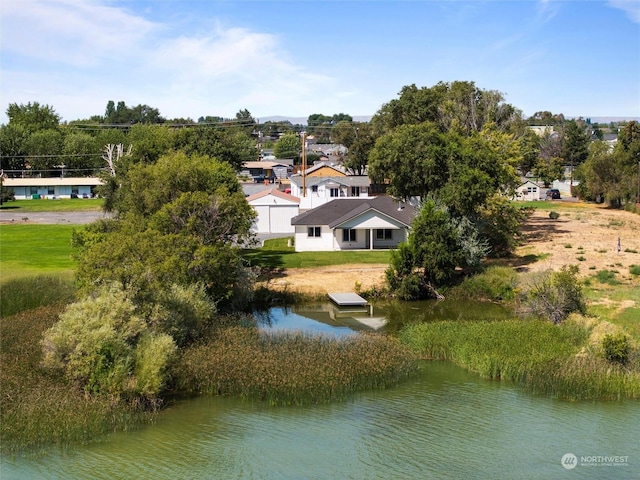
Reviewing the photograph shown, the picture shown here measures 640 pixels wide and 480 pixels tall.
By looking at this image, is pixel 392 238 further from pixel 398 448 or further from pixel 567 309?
pixel 398 448

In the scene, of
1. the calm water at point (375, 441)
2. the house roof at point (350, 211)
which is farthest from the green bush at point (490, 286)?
the calm water at point (375, 441)

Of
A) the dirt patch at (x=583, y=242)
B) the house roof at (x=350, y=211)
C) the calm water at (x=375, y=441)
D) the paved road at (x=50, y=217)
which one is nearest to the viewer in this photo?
the calm water at (x=375, y=441)

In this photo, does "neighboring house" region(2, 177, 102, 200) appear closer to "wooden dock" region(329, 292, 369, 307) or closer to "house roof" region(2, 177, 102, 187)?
"house roof" region(2, 177, 102, 187)

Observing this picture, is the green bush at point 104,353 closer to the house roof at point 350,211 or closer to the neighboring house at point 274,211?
the house roof at point 350,211

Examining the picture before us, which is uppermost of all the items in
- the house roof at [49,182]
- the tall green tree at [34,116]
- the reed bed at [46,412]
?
the tall green tree at [34,116]

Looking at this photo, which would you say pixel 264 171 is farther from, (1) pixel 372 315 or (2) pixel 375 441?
(2) pixel 375 441

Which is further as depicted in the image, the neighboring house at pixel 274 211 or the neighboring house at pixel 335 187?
the neighboring house at pixel 335 187

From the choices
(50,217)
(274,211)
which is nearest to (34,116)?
(50,217)
